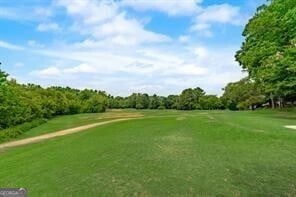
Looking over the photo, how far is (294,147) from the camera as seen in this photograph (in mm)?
16422

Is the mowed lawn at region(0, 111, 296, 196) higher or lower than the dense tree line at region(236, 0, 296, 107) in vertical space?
lower

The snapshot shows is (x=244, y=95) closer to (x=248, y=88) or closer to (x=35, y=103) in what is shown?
(x=248, y=88)

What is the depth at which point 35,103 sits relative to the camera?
5059 centimetres

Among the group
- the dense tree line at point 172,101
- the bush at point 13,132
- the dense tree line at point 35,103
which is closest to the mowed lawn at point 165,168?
the bush at point 13,132

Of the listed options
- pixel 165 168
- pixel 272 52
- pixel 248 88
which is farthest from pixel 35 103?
pixel 165 168

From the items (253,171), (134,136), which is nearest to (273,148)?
(253,171)

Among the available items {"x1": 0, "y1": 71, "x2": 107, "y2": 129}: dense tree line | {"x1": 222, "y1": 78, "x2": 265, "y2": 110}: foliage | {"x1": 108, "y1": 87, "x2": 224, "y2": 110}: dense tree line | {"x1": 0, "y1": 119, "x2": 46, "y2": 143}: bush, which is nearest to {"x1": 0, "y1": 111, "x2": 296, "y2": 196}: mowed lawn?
{"x1": 0, "y1": 119, "x2": 46, "y2": 143}: bush

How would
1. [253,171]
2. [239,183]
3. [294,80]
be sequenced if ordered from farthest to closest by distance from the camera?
[294,80], [253,171], [239,183]

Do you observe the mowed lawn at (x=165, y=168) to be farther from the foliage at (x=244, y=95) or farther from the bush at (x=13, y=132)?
the foliage at (x=244, y=95)

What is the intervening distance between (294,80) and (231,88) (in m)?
35.9

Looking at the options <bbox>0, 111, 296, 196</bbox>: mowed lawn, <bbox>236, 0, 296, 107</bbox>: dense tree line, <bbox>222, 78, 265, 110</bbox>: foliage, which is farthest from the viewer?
<bbox>222, 78, 265, 110</bbox>: foliage

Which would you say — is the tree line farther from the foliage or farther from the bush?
the bush

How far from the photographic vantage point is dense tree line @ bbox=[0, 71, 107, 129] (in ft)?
126

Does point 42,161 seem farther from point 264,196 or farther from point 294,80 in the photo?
point 294,80
